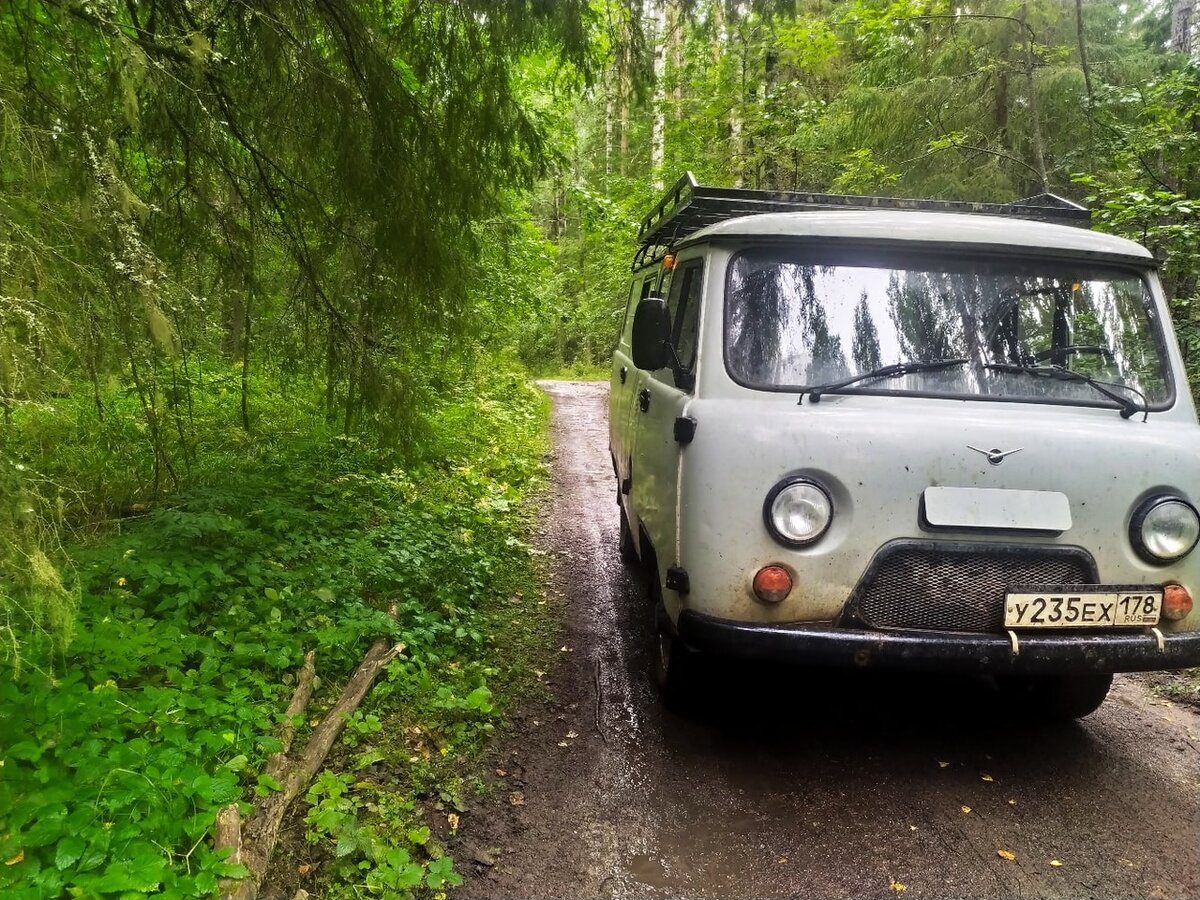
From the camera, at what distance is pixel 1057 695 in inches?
147

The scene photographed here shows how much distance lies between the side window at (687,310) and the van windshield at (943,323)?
26 centimetres

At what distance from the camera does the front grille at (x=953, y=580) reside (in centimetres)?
285

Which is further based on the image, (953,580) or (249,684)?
(249,684)

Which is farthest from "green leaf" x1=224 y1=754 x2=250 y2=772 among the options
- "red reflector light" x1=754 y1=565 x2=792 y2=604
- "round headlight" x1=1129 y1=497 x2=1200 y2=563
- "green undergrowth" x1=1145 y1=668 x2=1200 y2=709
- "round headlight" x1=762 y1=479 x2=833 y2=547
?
"green undergrowth" x1=1145 y1=668 x2=1200 y2=709

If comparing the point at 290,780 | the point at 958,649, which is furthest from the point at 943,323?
the point at 290,780

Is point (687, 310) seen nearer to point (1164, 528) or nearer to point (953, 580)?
point (953, 580)

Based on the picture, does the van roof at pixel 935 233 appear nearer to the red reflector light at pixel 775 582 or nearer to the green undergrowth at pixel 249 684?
the red reflector light at pixel 775 582

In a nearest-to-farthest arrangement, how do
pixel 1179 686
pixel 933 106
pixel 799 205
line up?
pixel 1179 686 → pixel 799 205 → pixel 933 106

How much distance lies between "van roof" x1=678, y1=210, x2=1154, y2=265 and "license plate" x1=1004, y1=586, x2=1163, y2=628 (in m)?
1.53

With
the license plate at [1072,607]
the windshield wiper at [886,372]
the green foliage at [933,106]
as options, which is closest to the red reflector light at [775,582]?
the windshield wiper at [886,372]

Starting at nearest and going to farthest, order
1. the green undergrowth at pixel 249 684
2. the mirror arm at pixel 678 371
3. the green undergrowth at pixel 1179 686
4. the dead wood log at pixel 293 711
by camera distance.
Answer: the green undergrowth at pixel 249 684 < the dead wood log at pixel 293 711 < the mirror arm at pixel 678 371 < the green undergrowth at pixel 1179 686

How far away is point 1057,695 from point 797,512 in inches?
80.6

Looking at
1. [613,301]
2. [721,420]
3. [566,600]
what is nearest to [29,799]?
[721,420]

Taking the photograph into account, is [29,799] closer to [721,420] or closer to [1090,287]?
[721,420]
